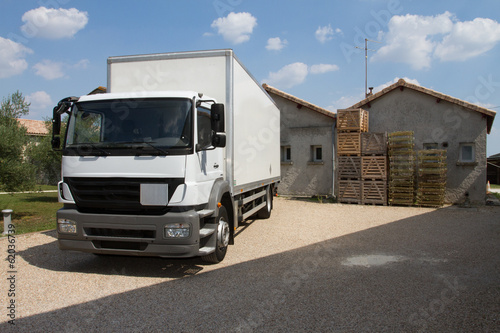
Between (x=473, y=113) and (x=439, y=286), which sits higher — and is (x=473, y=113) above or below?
above

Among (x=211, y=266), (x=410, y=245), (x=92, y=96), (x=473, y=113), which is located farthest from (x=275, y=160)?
(x=473, y=113)

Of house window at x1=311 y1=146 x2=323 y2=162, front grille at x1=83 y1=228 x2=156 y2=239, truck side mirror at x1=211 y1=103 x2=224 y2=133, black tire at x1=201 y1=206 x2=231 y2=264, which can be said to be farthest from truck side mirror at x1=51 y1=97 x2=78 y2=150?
house window at x1=311 y1=146 x2=323 y2=162

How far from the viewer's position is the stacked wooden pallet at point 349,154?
586 inches

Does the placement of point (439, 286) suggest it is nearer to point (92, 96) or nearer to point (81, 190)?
point (81, 190)

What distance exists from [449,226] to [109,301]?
357 inches

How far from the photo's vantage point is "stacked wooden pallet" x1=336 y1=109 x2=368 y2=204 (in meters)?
14.9

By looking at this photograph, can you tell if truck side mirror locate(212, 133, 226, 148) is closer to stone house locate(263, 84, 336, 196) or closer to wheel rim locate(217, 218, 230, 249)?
wheel rim locate(217, 218, 230, 249)

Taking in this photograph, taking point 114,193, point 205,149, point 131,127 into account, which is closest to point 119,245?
point 114,193

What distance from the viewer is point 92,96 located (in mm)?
5594

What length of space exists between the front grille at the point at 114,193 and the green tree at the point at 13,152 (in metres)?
7.84

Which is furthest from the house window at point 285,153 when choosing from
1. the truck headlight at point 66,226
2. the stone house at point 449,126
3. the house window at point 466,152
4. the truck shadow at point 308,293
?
the truck headlight at point 66,226

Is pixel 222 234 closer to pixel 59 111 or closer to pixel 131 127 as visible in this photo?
pixel 131 127

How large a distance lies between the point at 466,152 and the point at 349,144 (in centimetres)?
464

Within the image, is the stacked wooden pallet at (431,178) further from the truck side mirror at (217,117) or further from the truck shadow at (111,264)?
the truck side mirror at (217,117)
